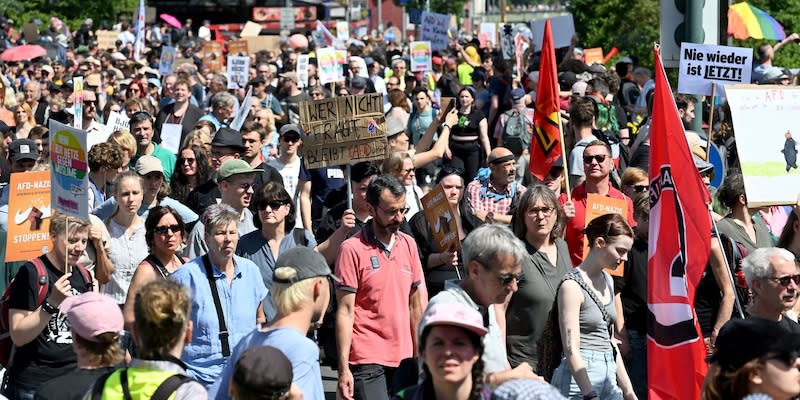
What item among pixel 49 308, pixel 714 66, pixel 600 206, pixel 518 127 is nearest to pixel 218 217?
pixel 49 308

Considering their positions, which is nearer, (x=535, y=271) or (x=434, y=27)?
(x=535, y=271)

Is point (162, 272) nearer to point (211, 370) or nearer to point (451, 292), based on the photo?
point (211, 370)

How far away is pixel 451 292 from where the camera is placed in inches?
213

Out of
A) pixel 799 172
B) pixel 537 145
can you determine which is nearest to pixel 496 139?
pixel 537 145

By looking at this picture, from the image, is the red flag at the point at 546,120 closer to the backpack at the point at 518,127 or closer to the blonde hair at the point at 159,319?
the backpack at the point at 518,127

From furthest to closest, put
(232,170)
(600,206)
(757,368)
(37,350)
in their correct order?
1. (232,170)
2. (600,206)
3. (37,350)
4. (757,368)

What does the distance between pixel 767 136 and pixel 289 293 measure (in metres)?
3.88

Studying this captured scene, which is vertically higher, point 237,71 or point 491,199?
point 237,71

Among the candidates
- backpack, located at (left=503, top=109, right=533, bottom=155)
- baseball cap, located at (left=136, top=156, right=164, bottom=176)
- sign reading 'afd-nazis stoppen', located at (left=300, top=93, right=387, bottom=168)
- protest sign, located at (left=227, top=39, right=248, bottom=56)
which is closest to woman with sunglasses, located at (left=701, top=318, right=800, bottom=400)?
sign reading 'afd-nazis stoppen', located at (left=300, top=93, right=387, bottom=168)

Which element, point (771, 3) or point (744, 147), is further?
point (771, 3)

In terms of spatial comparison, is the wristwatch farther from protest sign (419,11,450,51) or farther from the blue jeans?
protest sign (419,11,450,51)

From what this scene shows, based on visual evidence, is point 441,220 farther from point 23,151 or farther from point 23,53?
point 23,53

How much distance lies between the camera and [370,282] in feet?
24.0

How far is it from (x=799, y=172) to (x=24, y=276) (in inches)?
175
